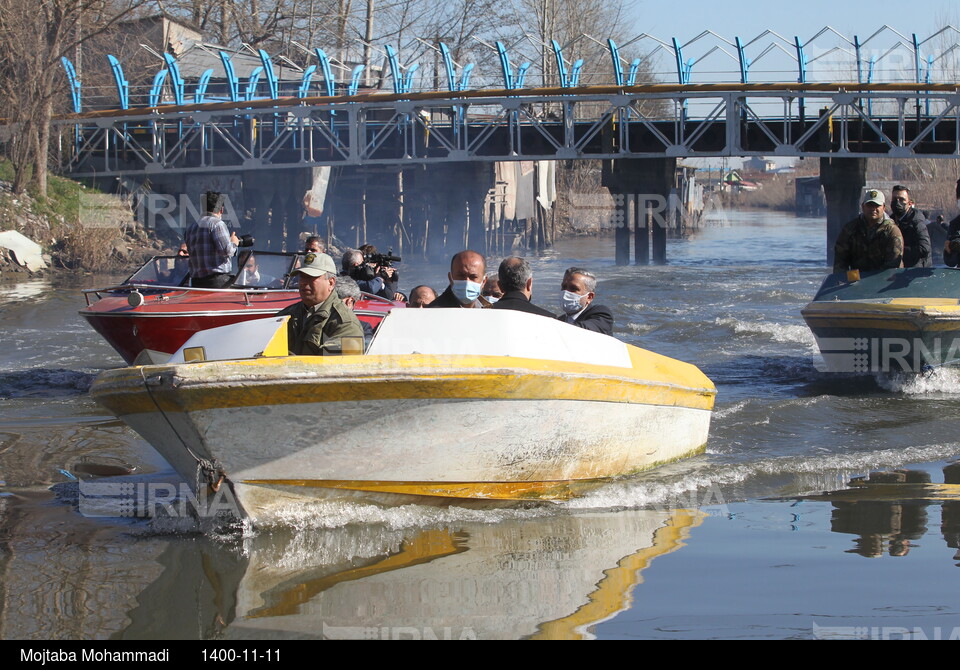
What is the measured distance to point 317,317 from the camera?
246 inches

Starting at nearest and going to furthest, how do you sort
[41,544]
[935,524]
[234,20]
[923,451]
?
[41,544] → [935,524] → [923,451] → [234,20]

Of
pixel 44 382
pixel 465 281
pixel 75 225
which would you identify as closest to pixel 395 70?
pixel 75 225

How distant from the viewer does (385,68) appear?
47281 mm

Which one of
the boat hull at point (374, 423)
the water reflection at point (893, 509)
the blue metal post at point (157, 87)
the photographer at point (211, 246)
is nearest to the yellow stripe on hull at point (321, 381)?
the boat hull at point (374, 423)

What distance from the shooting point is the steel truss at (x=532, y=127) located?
37.8 metres

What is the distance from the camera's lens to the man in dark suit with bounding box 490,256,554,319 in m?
6.93

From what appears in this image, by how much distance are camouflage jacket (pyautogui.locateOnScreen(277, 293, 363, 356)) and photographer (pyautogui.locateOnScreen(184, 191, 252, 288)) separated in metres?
5.47

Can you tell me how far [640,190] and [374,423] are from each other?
115 feet

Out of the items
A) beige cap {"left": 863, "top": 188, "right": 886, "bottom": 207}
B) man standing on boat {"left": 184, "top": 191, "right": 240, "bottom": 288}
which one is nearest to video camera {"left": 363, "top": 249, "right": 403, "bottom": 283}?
man standing on boat {"left": 184, "top": 191, "right": 240, "bottom": 288}

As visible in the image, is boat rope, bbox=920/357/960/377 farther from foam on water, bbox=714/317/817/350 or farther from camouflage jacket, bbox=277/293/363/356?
camouflage jacket, bbox=277/293/363/356

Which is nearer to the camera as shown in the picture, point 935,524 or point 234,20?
point 935,524

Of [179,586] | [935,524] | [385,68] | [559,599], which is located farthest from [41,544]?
[385,68]
